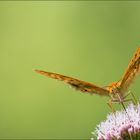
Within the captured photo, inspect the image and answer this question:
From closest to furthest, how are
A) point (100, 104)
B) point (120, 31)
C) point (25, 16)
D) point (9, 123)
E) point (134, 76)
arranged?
point (134, 76)
point (100, 104)
point (9, 123)
point (120, 31)
point (25, 16)

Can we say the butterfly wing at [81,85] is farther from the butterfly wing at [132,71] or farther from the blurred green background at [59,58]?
the blurred green background at [59,58]

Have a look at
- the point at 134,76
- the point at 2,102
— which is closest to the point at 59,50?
the point at 2,102

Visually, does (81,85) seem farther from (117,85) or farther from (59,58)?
(59,58)

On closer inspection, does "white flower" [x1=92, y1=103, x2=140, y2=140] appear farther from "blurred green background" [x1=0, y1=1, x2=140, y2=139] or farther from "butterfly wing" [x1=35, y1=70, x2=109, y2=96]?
"blurred green background" [x1=0, y1=1, x2=140, y2=139]

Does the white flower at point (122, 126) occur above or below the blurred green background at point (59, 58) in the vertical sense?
below

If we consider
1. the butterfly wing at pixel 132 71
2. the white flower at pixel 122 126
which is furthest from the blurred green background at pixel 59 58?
the butterfly wing at pixel 132 71

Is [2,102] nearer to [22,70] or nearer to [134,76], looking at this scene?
[22,70]

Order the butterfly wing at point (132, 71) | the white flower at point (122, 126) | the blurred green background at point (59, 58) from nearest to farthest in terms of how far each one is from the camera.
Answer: the butterfly wing at point (132, 71)
the white flower at point (122, 126)
the blurred green background at point (59, 58)

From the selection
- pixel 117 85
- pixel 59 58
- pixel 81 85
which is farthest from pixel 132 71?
pixel 59 58
